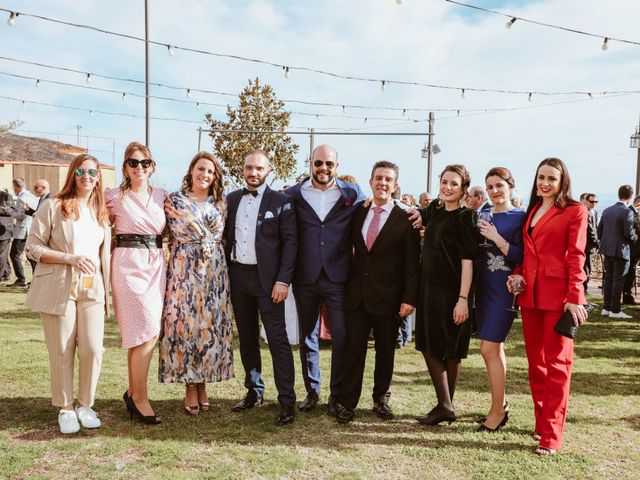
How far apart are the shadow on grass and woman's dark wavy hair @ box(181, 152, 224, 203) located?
1.77 metres

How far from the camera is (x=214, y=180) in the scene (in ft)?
14.4

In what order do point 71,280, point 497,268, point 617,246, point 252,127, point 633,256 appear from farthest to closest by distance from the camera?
1. point 252,127
2. point 633,256
3. point 617,246
4. point 497,268
5. point 71,280

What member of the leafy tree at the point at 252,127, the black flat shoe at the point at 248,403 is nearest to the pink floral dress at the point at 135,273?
the black flat shoe at the point at 248,403

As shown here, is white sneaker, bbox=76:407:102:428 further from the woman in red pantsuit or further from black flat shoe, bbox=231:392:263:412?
the woman in red pantsuit

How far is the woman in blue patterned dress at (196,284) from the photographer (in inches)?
167

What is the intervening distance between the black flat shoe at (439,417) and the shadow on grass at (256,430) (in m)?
0.05

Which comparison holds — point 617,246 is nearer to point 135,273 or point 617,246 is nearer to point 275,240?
point 275,240

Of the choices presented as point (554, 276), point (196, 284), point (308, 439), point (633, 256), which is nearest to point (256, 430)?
point (308, 439)

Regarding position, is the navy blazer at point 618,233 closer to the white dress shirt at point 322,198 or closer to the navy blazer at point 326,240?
the navy blazer at point 326,240

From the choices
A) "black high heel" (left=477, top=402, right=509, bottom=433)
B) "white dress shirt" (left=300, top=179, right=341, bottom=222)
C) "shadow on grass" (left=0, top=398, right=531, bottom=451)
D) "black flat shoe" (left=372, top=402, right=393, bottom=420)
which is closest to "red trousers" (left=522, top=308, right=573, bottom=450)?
"shadow on grass" (left=0, top=398, right=531, bottom=451)

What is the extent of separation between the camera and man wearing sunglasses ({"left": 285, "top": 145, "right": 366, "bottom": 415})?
171 inches


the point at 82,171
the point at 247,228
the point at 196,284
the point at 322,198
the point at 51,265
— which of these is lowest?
the point at 196,284

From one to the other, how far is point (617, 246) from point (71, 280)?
8.90 meters

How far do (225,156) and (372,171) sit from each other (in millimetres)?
24733
